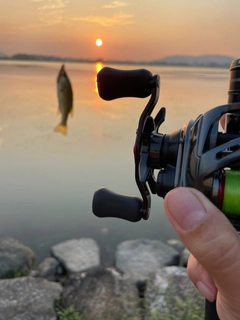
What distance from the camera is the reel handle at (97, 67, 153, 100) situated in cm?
80

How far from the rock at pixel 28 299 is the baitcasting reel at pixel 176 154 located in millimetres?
1677

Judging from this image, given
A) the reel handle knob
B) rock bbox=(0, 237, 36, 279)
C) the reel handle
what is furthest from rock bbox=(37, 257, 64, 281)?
the reel handle

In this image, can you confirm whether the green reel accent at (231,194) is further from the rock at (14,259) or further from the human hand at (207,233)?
the rock at (14,259)

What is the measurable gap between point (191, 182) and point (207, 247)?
0.14 m

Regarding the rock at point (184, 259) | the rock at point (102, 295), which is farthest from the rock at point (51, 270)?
the rock at point (184, 259)

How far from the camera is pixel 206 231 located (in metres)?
0.72

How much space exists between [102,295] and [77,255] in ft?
2.74

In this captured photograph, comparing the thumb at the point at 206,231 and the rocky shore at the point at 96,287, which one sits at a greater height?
the thumb at the point at 206,231

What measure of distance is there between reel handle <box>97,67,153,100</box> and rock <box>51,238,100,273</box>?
2366 millimetres

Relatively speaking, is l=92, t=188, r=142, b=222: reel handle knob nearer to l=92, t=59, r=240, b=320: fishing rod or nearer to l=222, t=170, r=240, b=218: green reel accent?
l=92, t=59, r=240, b=320: fishing rod

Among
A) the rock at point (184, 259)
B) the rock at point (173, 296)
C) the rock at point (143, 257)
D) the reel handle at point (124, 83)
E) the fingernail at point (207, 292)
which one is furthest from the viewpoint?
the rock at point (184, 259)

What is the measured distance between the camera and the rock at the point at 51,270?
2.99 metres

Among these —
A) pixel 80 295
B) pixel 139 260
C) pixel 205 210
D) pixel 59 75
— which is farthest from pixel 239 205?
pixel 59 75

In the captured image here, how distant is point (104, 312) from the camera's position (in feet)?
7.38
